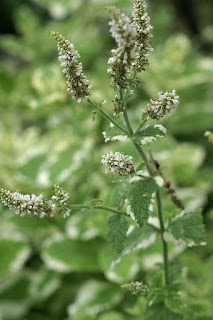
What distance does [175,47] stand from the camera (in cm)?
207

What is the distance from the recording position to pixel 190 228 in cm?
86

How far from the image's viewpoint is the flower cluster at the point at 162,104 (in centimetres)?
64

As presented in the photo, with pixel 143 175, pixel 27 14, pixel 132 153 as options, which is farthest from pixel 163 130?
pixel 27 14

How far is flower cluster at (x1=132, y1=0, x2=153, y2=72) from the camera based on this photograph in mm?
628

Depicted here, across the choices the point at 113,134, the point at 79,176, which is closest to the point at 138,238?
the point at 113,134

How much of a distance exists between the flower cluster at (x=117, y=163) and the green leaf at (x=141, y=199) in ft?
0.27

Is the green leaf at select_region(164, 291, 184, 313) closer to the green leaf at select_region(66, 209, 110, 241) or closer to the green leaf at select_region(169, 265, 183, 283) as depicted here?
the green leaf at select_region(169, 265, 183, 283)

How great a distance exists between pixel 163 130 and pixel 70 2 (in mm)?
1822

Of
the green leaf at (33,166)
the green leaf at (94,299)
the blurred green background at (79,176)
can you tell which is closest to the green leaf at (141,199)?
the blurred green background at (79,176)

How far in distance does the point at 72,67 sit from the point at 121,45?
9 cm

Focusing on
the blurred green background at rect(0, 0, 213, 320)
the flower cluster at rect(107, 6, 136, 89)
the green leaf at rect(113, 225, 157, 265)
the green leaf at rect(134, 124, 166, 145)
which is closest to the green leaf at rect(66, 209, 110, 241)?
the blurred green background at rect(0, 0, 213, 320)

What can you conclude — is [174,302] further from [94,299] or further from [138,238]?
[94,299]

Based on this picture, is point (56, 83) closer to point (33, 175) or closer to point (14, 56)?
point (33, 175)

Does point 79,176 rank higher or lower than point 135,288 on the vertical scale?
higher
